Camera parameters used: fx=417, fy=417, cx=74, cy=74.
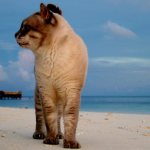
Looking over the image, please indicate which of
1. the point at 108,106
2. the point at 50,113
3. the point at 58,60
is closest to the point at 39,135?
the point at 50,113

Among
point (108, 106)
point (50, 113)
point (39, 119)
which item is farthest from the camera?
point (108, 106)

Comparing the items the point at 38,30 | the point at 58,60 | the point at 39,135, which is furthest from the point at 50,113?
the point at 38,30

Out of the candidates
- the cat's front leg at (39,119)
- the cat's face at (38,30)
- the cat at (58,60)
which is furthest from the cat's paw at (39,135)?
the cat's face at (38,30)

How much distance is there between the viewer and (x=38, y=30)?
5.05 metres

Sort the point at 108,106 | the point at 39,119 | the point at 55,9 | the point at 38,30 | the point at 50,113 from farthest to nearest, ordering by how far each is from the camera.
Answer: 1. the point at 108,106
2. the point at 39,119
3. the point at 55,9
4. the point at 50,113
5. the point at 38,30

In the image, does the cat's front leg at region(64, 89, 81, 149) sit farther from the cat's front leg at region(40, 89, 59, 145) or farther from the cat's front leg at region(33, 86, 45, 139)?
the cat's front leg at region(33, 86, 45, 139)

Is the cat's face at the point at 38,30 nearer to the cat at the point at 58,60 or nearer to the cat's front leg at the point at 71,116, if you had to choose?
the cat at the point at 58,60

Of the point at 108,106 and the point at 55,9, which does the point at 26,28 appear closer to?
the point at 55,9

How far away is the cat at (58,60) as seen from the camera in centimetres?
507

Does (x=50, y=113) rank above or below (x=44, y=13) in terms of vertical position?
below

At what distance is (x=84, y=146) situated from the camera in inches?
210

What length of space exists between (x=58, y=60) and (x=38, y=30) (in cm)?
44

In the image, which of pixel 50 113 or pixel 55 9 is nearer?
pixel 50 113

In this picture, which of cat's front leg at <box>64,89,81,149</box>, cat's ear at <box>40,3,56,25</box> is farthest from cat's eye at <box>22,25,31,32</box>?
cat's front leg at <box>64,89,81,149</box>
